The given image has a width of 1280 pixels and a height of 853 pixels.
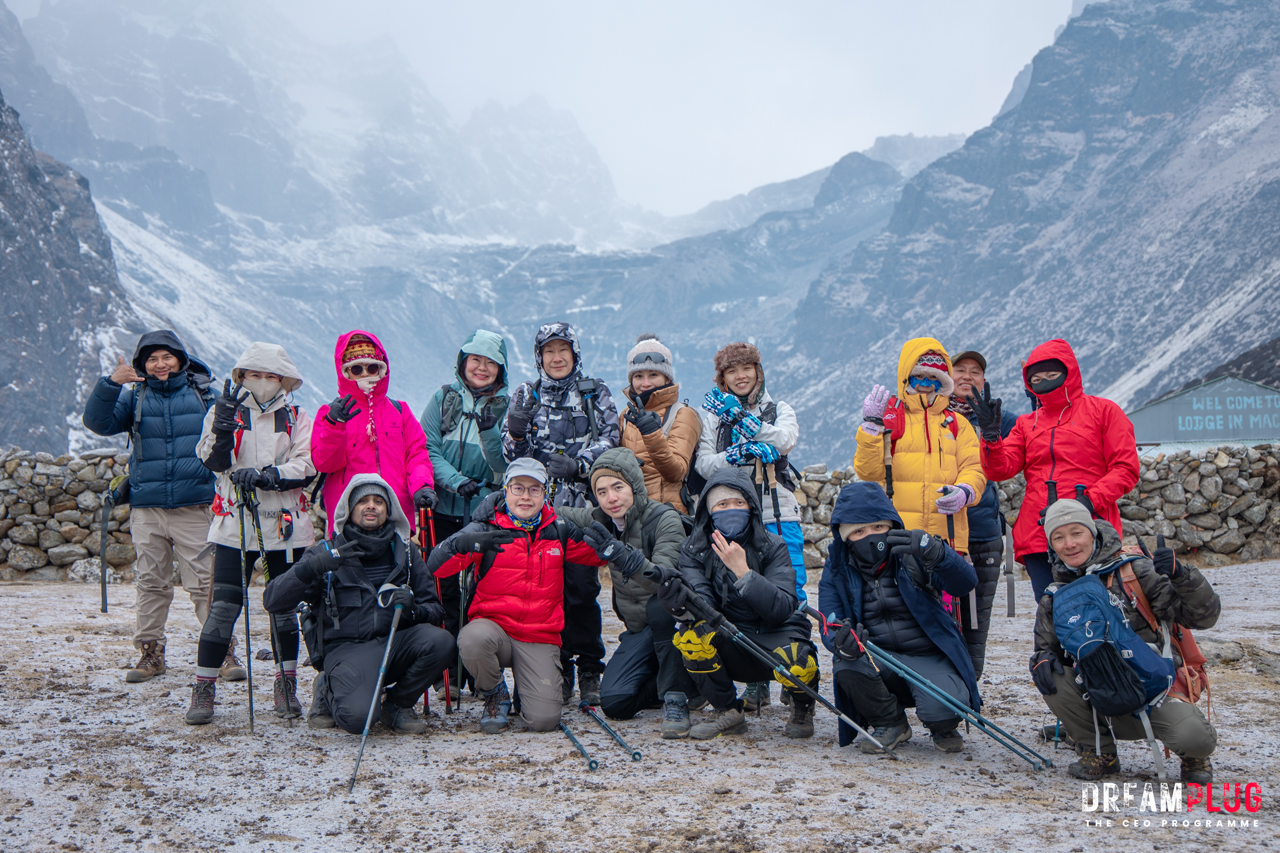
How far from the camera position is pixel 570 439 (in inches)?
207

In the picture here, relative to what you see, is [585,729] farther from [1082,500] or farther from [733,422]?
[1082,500]

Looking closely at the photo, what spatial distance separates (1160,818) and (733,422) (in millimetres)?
2821

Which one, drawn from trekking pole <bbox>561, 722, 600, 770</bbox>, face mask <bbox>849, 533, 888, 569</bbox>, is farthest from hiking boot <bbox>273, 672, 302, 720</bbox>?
face mask <bbox>849, 533, 888, 569</bbox>

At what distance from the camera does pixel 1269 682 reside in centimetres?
538

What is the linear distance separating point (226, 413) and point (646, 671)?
2675 millimetres

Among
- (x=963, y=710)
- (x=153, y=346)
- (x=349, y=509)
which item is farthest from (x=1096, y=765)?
(x=153, y=346)

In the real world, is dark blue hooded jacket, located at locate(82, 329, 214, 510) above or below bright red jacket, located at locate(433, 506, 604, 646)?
above

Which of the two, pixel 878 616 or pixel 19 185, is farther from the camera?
pixel 19 185

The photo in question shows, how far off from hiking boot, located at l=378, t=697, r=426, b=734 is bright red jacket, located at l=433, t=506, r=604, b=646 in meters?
0.59

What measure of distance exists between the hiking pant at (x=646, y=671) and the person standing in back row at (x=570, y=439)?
0.29 m

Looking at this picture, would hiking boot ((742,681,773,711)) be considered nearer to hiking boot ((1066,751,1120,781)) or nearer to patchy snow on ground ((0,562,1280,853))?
patchy snow on ground ((0,562,1280,853))

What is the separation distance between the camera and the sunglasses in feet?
16.2

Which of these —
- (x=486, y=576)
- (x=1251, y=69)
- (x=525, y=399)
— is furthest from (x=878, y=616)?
(x=1251, y=69)

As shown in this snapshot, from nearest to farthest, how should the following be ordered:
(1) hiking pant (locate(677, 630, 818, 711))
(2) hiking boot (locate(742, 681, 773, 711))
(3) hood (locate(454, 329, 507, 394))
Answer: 1. (1) hiking pant (locate(677, 630, 818, 711))
2. (2) hiking boot (locate(742, 681, 773, 711))
3. (3) hood (locate(454, 329, 507, 394))
